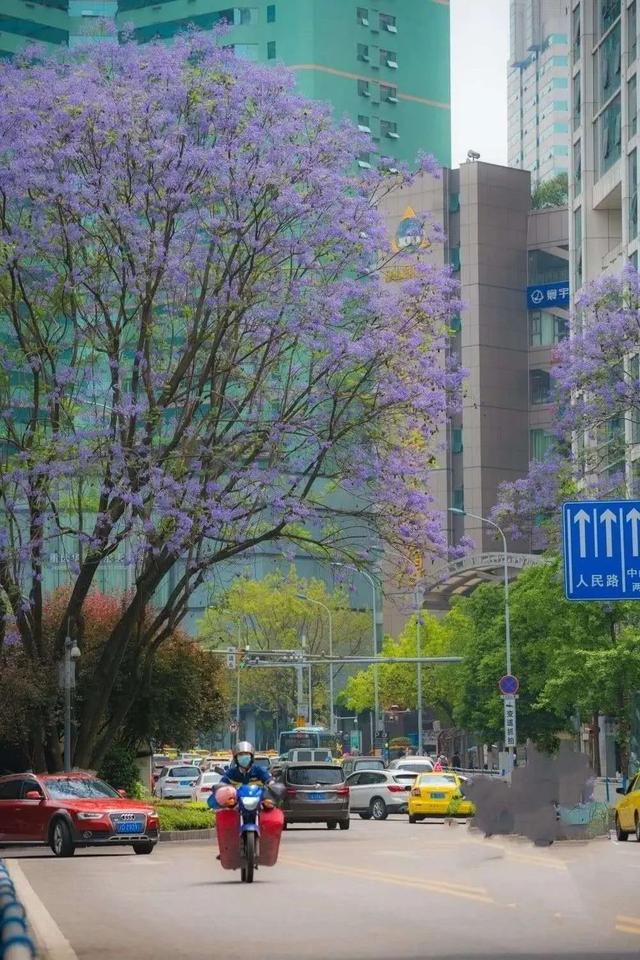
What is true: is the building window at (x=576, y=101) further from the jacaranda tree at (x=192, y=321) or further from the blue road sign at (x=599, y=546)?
the blue road sign at (x=599, y=546)

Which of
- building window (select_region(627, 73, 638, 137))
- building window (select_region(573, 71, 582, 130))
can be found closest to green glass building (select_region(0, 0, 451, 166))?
building window (select_region(573, 71, 582, 130))

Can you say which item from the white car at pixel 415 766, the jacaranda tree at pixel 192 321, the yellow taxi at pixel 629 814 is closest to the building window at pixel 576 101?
the white car at pixel 415 766

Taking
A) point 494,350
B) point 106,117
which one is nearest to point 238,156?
point 106,117

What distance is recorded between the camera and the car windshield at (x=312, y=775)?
44312mm

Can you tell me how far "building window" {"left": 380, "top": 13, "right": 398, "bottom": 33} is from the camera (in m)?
148

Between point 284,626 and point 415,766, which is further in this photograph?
point 284,626

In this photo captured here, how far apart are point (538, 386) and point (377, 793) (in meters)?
68.8

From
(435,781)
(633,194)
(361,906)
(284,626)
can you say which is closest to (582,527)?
(361,906)

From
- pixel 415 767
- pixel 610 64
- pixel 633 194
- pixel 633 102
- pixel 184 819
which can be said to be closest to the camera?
pixel 184 819

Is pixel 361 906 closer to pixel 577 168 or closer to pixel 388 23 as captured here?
pixel 577 168

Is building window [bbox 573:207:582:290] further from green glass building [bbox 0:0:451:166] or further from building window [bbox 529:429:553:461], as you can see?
green glass building [bbox 0:0:451:166]

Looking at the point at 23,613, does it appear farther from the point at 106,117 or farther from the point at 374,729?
the point at 374,729

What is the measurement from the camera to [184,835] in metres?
39.2

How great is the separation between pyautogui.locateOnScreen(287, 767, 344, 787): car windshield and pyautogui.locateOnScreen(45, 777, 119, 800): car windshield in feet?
40.6
